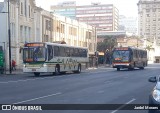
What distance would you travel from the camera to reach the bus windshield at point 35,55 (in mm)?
37781

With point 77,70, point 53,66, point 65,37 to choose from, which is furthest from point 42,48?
point 65,37

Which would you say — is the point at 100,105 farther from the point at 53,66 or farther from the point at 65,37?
the point at 65,37

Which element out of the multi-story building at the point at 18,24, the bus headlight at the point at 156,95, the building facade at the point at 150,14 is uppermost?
the building facade at the point at 150,14

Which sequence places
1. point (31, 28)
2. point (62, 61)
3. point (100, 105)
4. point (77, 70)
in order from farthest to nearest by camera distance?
1. point (31, 28)
2. point (77, 70)
3. point (62, 61)
4. point (100, 105)

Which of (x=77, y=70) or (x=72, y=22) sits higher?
(x=72, y=22)

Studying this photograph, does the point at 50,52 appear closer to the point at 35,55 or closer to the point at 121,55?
the point at 35,55

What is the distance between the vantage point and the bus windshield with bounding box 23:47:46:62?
37781mm

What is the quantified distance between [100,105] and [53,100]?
7.81ft

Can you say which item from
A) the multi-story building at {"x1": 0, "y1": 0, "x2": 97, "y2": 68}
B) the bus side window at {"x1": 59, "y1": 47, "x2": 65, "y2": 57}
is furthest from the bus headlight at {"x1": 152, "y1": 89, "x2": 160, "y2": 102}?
the multi-story building at {"x1": 0, "y1": 0, "x2": 97, "y2": 68}

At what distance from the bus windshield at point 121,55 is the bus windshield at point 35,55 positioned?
19.8m

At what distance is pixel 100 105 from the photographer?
14508 mm

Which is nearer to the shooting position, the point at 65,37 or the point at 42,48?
the point at 42,48

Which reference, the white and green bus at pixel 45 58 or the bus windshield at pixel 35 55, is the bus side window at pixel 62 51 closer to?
the white and green bus at pixel 45 58

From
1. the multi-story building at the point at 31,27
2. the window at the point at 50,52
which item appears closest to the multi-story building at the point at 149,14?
the multi-story building at the point at 31,27
